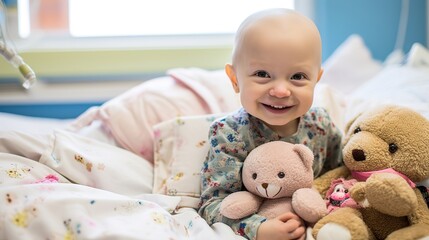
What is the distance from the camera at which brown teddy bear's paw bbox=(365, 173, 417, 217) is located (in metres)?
0.77

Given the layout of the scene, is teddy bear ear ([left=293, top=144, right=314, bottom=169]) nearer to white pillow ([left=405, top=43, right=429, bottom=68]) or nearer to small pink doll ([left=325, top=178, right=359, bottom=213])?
small pink doll ([left=325, top=178, right=359, bottom=213])

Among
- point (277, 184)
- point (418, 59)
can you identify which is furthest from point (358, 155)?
point (418, 59)

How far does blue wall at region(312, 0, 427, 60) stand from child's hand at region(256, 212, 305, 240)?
1.31 m

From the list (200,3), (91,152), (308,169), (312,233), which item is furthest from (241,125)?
(200,3)

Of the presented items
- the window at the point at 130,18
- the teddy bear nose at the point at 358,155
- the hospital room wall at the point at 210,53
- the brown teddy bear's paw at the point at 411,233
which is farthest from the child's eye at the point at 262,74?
the window at the point at 130,18

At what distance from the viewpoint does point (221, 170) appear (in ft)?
3.22

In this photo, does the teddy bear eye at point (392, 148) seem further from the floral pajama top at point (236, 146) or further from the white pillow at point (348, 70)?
the white pillow at point (348, 70)

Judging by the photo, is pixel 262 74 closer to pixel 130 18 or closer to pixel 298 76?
pixel 298 76

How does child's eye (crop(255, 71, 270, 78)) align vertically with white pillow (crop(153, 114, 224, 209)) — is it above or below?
above

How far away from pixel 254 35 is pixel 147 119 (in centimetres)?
47

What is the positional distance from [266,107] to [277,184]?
0.15 meters

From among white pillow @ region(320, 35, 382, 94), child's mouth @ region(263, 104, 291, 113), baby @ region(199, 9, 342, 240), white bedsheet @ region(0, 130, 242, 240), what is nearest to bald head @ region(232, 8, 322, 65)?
baby @ region(199, 9, 342, 240)

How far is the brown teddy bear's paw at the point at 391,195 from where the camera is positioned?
0.77 meters

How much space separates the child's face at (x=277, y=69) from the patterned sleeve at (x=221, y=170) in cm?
8
